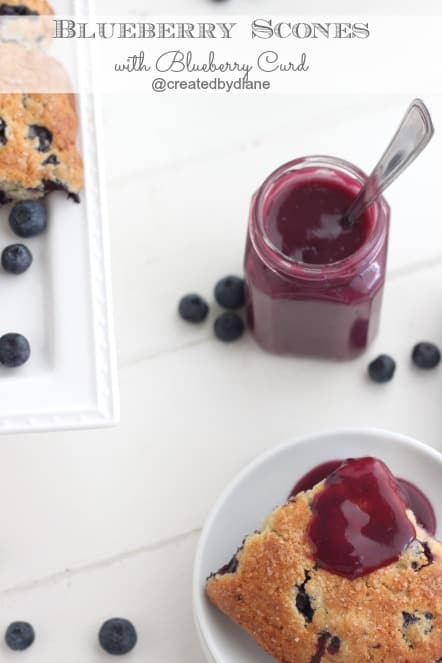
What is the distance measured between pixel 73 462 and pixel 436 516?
25.4 inches

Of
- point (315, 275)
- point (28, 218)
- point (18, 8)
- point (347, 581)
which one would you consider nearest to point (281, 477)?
point (347, 581)

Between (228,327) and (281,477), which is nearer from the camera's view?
(281,477)

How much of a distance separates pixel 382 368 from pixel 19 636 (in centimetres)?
79

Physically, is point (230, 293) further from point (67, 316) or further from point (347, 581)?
point (347, 581)

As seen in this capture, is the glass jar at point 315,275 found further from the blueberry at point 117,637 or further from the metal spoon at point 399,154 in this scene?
the blueberry at point 117,637

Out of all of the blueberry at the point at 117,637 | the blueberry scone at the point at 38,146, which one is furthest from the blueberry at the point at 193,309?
the blueberry at the point at 117,637

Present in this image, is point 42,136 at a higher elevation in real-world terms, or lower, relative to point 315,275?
higher

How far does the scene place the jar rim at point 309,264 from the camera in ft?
5.59

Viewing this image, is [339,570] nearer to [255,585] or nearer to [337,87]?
[255,585]

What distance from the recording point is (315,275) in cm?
171

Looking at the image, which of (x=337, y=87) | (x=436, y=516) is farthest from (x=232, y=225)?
(x=436, y=516)

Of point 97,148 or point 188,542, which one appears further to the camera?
point 188,542

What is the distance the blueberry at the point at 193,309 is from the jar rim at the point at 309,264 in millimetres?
272

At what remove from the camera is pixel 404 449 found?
5.98 ft
